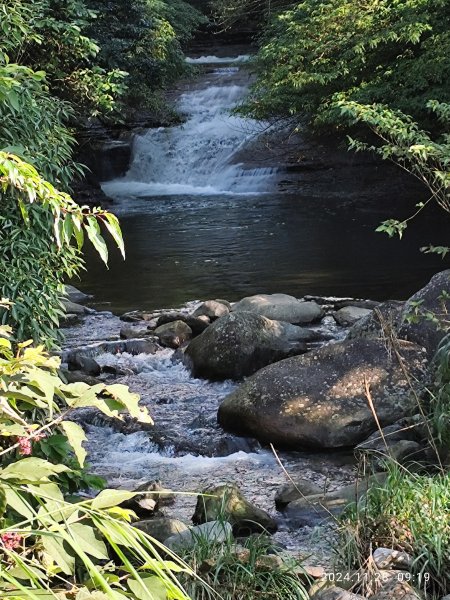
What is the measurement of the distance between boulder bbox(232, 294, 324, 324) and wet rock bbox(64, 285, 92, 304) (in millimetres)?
2670

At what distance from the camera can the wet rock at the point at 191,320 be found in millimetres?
9711

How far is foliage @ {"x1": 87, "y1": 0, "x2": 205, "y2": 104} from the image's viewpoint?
15.8 m

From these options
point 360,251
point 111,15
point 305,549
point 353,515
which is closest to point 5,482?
point 353,515

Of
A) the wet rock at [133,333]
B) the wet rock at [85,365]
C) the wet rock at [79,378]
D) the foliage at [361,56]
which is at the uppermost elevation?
the foliage at [361,56]

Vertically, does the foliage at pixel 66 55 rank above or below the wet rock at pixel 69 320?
above

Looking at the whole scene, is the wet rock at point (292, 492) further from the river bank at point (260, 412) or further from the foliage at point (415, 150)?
the foliage at point (415, 150)

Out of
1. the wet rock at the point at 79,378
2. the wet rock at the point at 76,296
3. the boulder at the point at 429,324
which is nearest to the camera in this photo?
the boulder at the point at 429,324

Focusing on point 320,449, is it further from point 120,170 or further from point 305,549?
point 120,170

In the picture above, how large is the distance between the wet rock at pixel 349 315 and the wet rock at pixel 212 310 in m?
1.44

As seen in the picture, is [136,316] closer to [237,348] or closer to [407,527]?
[237,348]

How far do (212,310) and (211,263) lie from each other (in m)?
3.50

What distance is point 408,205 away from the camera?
1853 cm

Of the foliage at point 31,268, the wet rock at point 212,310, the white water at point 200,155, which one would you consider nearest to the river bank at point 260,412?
the wet rock at point 212,310

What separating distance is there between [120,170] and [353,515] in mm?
21586
